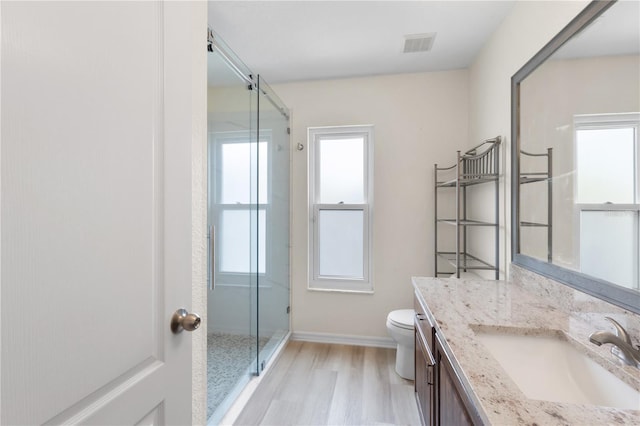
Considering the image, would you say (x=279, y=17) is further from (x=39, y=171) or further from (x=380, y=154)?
(x=39, y=171)

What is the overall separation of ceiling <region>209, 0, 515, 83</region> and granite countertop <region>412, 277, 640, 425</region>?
166cm

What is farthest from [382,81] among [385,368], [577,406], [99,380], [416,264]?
[99,380]

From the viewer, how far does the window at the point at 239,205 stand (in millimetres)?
1958

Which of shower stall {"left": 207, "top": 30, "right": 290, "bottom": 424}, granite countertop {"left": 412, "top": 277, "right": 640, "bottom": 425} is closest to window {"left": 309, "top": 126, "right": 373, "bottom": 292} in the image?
shower stall {"left": 207, "top": 30, "right": 290, "bottom": 424}

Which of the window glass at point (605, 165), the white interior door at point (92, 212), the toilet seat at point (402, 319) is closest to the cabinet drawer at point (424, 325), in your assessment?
the toilet seat at point (402, 319)

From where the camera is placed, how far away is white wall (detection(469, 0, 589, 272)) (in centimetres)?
146

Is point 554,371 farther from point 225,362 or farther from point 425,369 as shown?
point 225,362

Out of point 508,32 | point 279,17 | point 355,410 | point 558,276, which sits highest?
point 279,17

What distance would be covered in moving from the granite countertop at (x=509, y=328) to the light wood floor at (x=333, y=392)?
871 millimetres

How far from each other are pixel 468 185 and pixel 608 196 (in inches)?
56.3

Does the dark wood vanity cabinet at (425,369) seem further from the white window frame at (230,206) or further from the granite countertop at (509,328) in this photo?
the white window frame at (230,206)

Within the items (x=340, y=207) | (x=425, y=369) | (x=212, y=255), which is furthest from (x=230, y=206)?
(x=425, y=369)

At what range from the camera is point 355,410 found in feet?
6.23

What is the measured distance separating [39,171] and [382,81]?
277 centimetres
